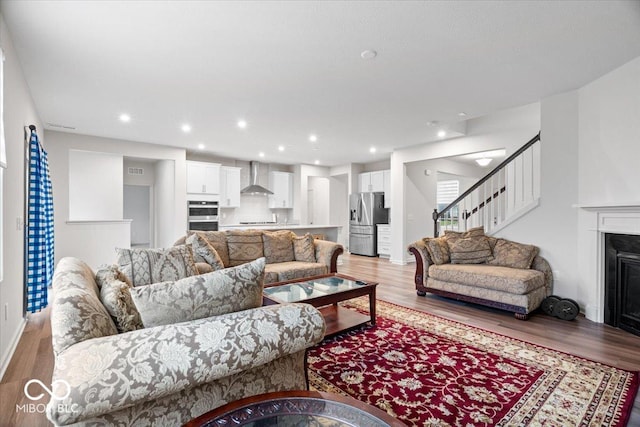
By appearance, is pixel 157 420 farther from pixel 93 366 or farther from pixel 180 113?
pixel 180 113

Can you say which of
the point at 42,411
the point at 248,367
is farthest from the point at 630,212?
the point at 42,411

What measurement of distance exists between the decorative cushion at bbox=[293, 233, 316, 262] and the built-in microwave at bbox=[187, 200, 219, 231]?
3321mm

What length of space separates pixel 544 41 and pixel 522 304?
2597mm

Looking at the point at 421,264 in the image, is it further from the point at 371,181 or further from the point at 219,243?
the point at 371,181

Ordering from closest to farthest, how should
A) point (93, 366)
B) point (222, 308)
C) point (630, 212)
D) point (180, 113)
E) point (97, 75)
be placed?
point (93, 366), point (222, 308), point (630, 212), point (97, 75), point (180, 113)

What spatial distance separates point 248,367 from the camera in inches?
49.9

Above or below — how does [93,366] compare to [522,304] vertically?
above

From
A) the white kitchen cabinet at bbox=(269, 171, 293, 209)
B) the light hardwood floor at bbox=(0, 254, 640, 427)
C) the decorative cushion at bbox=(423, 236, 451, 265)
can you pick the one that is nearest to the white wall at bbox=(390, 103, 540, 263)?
the decorative cushion at bbox=(423, 236, 451, 265)

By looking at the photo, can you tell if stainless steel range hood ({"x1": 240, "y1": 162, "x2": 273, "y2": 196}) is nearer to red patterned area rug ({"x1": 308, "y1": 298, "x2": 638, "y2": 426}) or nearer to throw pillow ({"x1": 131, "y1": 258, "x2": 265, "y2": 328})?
red patterned area rug ({"x1": 308, "y1": 298, "x2": 638, "y2": 426})

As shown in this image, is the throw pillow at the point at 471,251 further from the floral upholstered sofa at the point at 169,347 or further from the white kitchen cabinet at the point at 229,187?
the white kitchen cabinet at the point at 229,187

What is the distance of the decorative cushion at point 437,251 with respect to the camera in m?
4.43

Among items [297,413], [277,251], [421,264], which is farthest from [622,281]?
[277,251]

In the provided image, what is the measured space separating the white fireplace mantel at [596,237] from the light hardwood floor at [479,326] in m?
0.25

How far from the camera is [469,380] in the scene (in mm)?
2232
